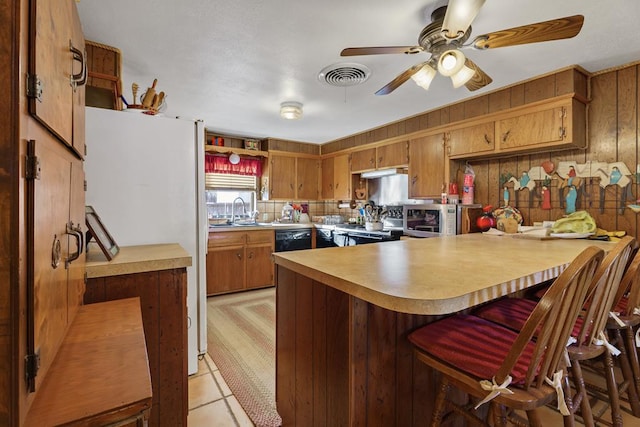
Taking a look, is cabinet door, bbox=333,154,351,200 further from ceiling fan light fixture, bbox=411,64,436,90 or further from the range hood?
ceiling fan light fixture, bbox=411,64,436,90

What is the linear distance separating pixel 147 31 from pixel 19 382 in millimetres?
2036

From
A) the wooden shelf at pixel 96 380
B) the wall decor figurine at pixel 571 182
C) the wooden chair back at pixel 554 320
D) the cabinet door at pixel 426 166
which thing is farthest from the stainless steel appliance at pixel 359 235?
the wooden shelf at pixel 96 380

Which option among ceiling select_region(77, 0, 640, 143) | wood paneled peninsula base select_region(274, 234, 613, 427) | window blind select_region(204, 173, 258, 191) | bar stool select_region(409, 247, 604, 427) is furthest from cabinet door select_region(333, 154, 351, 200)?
bar stool select_region(409, 247, 604, 427)

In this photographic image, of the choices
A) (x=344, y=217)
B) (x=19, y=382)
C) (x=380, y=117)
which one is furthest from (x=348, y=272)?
(x=344, y=217)

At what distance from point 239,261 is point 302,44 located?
8.96ft

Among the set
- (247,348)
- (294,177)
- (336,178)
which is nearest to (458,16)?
(247,348)

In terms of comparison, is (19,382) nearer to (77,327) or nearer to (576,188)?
(77,327)

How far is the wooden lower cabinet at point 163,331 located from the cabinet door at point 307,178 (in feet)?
11.7

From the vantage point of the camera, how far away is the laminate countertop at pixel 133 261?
1.35 m

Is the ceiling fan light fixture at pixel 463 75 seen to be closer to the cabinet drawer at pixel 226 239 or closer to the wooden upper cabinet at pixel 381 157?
the wooden upper cabinet at pixel 381 157

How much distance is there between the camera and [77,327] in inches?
39.4

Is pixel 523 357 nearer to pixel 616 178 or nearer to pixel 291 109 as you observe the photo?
pixel 616 178

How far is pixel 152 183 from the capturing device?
1920 millimetres

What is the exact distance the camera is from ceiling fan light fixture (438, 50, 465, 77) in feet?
5.09
